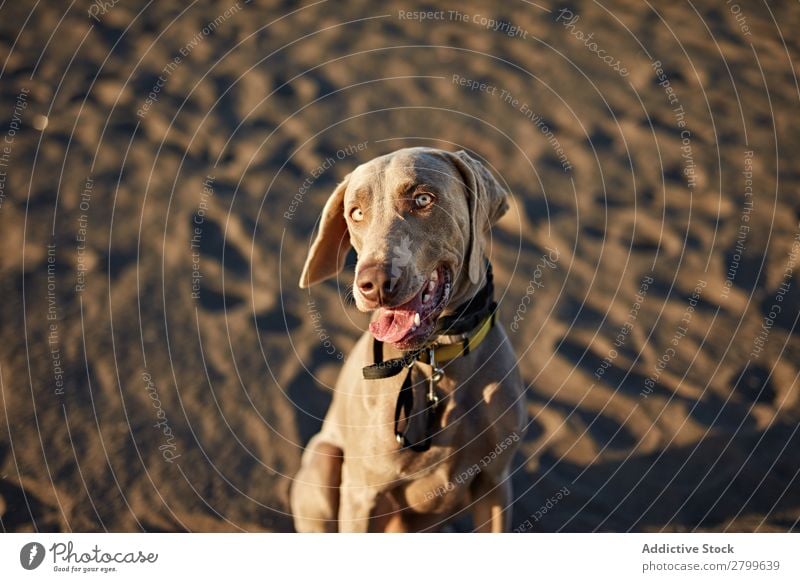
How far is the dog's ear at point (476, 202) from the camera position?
11.5ft

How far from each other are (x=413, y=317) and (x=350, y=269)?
277 cm

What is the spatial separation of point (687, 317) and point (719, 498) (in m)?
1.79

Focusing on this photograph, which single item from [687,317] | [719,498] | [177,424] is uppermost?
[687,317]

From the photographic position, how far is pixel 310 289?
6852 mm

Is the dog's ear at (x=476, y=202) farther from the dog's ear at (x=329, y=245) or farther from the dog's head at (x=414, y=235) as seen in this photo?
the dog's ear at (x=329, y=245)

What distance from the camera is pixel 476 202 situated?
3.56 m

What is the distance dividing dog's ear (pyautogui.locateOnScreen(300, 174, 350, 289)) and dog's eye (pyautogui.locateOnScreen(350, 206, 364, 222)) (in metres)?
0.18

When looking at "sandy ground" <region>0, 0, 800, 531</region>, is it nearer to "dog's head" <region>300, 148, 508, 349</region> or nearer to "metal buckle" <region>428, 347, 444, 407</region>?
"metal buckle" <region>428, 347, 444, 407</region>

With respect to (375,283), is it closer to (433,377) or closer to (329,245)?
(433,377)

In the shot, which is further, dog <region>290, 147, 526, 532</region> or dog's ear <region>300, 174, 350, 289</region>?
dog's ear <region>300, 174, 350, 289</region>

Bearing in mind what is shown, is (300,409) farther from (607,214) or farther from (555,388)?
(607,214)

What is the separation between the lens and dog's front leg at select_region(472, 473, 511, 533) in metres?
4.04

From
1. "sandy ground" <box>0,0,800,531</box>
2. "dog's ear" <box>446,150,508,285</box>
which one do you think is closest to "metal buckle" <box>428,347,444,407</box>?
"dog's ear" <box>446,150,508,285</box>
